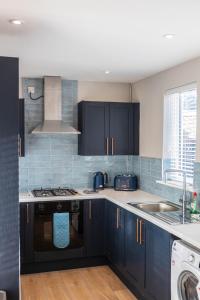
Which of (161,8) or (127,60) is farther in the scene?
(127,60)

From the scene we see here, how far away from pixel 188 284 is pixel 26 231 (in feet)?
7.26

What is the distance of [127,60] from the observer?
3.59m

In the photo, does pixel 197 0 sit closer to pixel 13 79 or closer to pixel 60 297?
pixel 13 79

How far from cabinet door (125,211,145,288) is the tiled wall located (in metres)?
1.35

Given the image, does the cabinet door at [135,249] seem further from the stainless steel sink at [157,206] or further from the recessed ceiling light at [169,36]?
the recessed ceiling light at [169,36]

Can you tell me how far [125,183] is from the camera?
15.5 feet

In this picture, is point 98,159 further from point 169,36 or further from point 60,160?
point 169,36

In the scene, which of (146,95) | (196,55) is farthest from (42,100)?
(196,55)

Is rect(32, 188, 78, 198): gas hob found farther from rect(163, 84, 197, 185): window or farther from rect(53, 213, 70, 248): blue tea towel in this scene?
rect(163, 84, 197, 185): window

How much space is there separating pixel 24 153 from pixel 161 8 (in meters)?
2.91

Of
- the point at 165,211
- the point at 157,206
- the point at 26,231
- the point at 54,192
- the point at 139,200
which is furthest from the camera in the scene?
the point at 54,192

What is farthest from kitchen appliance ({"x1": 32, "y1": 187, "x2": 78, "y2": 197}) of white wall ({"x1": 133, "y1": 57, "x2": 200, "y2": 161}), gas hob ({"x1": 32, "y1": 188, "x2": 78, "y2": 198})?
white wall ({"x1": 133, "y1": 57, "x2": 200, "y2": 161})

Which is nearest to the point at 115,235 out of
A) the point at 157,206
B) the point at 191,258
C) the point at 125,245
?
the point at 125,245

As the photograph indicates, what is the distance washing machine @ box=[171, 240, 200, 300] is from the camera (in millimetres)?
2424
